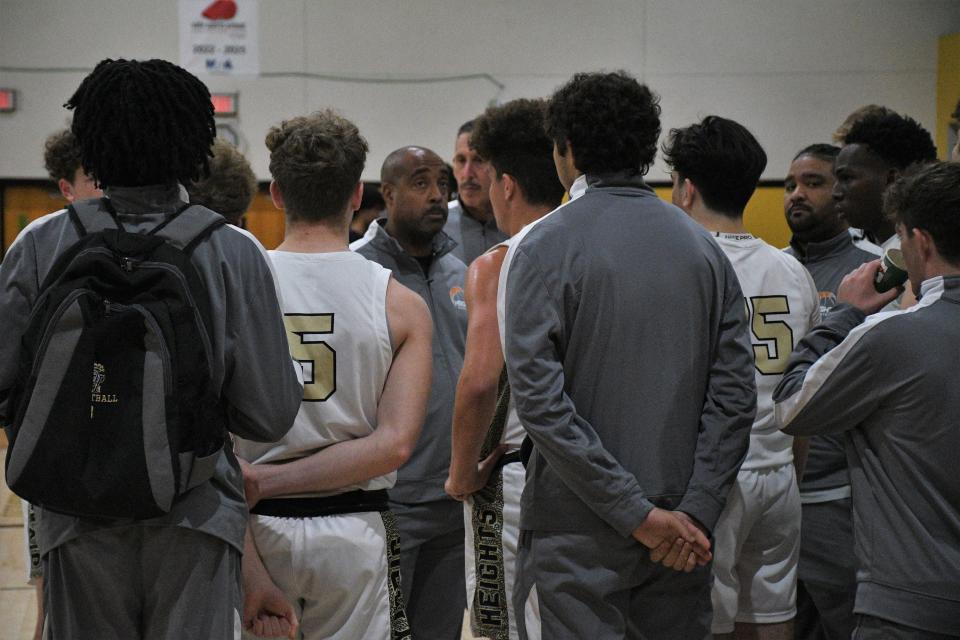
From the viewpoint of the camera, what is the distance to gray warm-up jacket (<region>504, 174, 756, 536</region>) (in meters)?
2.15

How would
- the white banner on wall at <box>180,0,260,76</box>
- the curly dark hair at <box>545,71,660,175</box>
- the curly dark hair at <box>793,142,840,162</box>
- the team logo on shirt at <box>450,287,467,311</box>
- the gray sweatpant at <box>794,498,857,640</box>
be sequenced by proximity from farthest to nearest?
1. the white banner on wall at <box>180,0,260,76</box>
2. the curly dark hair at <box>793,142,840,162</box>
3. the team logo on shirt at <box>450,287,467,311</box>
4. the gray sweatpant at <box>794,498,857,640</box>
5. the curly dark hair at <box>545,71,660,175</box>

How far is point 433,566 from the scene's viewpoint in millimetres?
3297

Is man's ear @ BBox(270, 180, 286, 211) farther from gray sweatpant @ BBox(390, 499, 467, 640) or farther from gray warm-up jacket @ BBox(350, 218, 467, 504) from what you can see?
gray sweatpant @ BBox(390, 499, 467, 640)

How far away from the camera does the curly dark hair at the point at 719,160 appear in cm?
306

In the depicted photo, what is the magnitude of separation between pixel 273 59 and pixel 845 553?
767 cm

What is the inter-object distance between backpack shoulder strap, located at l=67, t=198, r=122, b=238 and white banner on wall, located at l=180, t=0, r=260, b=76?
317 inches

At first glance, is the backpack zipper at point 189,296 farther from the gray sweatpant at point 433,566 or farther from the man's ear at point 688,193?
the man's ear at point 688,193

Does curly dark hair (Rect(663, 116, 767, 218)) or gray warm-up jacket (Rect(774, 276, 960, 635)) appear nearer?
gray warm-up jacket (Rect(774, 276, 960, 635))

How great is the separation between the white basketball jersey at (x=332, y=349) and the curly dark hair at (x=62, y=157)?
1150mm

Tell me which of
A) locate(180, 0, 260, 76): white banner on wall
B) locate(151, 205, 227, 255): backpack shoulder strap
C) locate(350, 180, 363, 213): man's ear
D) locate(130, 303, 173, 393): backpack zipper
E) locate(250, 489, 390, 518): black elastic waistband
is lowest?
locate(250, 489, 390, 518): black elastic waistband

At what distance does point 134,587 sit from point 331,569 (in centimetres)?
72

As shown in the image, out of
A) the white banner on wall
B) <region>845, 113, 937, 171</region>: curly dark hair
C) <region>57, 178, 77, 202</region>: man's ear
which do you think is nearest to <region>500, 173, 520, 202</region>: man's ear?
<region>57, 178, 77, 202</region>: man's ear

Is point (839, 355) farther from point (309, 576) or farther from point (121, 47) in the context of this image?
point (121, 47)

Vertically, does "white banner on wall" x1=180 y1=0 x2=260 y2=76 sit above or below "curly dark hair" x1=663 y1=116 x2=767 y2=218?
above
